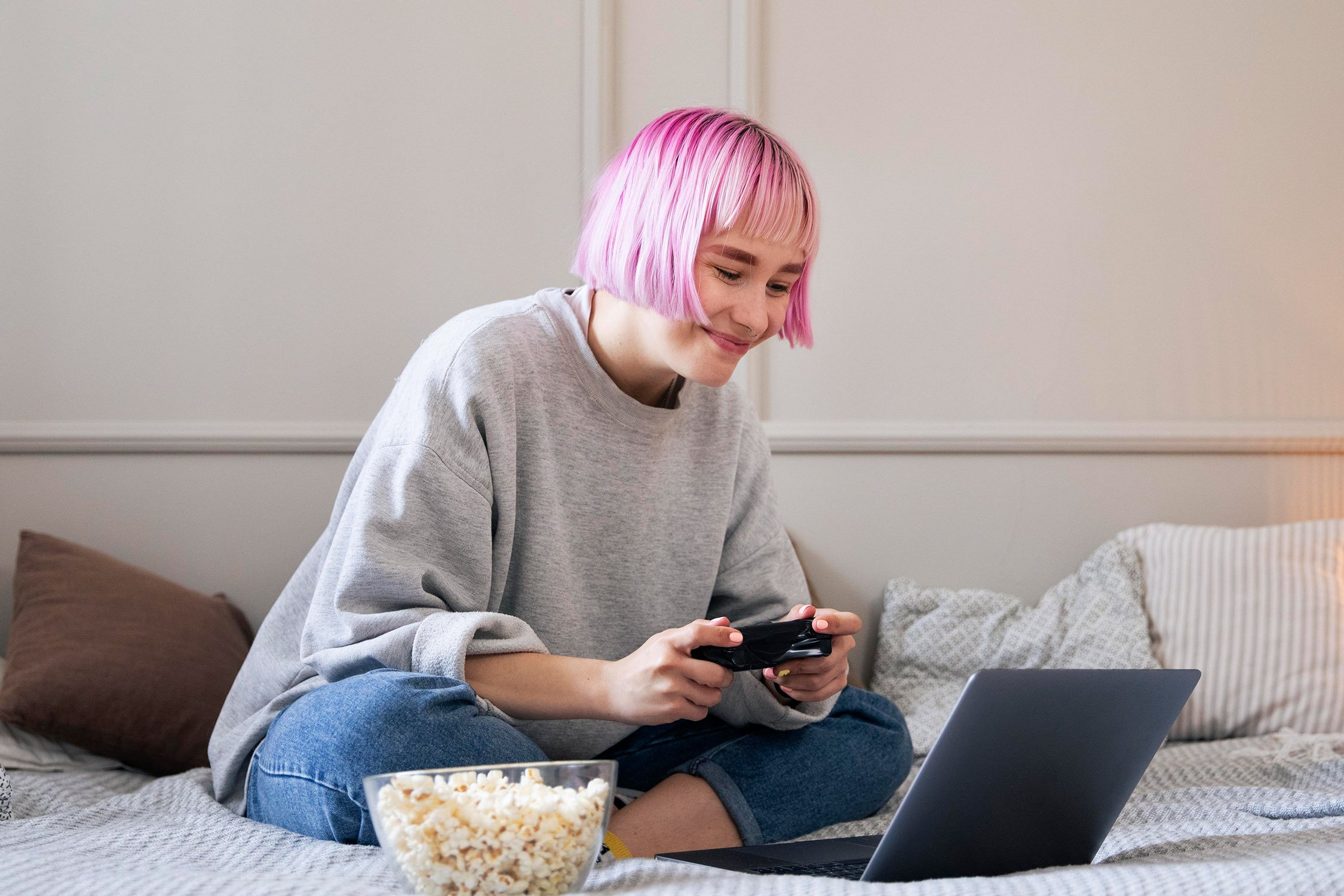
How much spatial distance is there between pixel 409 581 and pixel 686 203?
45cm

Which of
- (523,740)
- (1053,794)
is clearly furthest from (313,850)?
(1053,794)

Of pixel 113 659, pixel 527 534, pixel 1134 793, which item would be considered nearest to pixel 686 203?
pixel 527 534

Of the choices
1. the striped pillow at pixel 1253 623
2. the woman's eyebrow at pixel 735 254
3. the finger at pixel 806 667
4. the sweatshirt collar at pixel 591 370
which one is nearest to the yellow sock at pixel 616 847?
the finger at pixel 806 667

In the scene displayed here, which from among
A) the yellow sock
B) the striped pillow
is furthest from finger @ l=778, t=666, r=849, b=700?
the striped pillow

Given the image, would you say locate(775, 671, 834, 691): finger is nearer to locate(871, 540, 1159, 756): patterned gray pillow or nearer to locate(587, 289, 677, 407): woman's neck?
locate(587, 289, 677, 407): woman's neck

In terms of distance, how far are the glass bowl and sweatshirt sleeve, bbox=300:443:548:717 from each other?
1.00 ft

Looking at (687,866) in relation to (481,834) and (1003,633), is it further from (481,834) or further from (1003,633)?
(1003,633)

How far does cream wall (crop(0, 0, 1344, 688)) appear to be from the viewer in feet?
5.82

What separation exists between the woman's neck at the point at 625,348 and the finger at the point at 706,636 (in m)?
0.36

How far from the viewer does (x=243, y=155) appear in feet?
5.90

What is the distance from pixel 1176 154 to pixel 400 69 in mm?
1355

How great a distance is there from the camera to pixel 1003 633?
1688 mm

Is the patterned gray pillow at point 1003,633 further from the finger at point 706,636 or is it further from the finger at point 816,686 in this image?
the finger at point 706,636

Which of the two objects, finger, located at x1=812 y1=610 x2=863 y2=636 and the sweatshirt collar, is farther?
the sweatshirt collar
